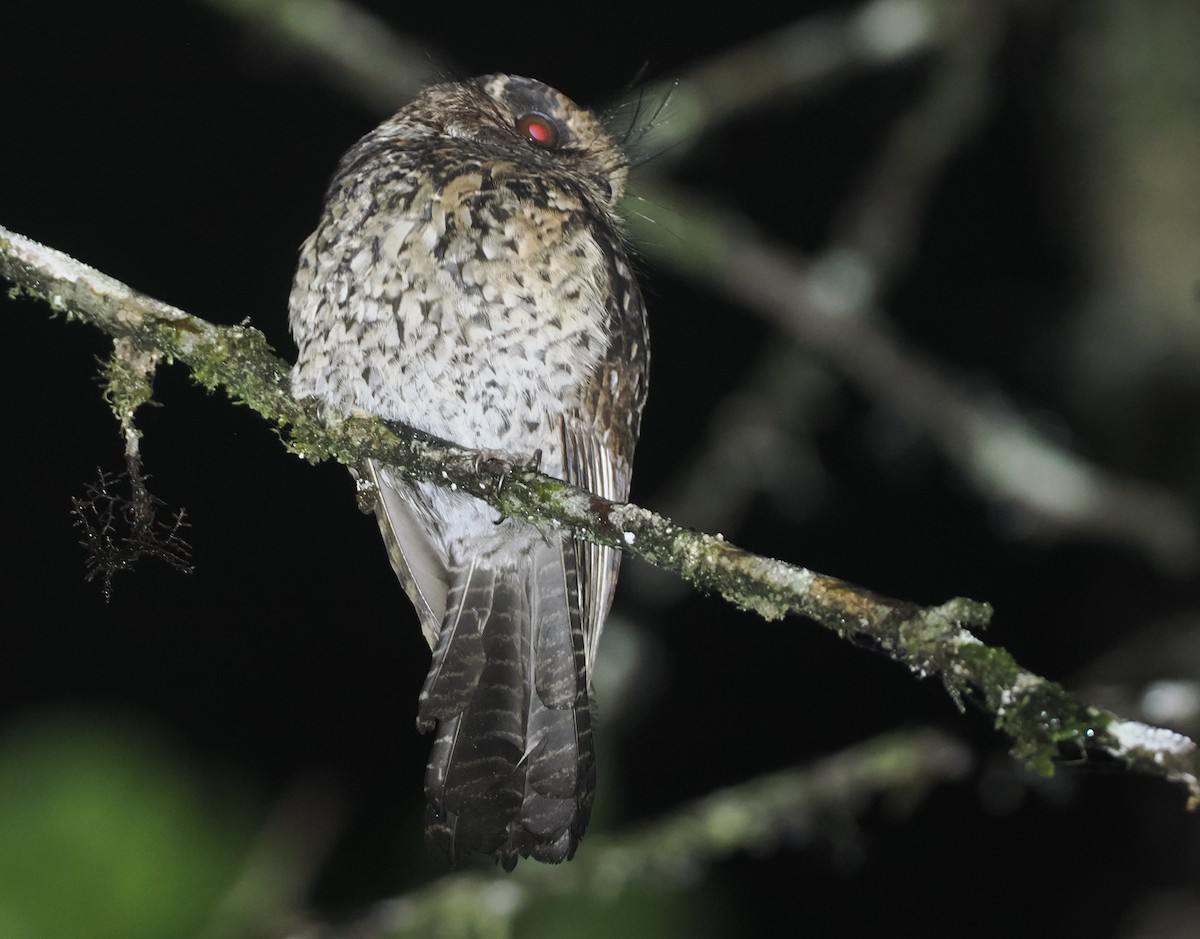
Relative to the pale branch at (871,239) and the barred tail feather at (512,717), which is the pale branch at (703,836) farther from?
the pale branch at (871,239)

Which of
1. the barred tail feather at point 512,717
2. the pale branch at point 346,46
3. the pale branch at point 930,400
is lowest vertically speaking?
the barred tail feather at point 512,717

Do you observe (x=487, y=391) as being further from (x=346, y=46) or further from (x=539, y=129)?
(x=346, y=46)

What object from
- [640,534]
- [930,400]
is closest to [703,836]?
[640,534]

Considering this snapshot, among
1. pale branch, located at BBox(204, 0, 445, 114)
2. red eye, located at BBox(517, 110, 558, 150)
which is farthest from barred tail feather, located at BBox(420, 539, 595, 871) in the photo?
pale branch, located at BBox(204, 0, 445, 114)

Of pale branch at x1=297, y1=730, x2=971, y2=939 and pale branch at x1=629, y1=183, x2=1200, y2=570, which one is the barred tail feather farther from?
pale branch at x1=629, y1=183, x2=1200, y2=570

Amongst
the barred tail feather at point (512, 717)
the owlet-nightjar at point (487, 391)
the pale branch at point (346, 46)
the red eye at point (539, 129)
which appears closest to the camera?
the barred tail feather at point (512, 717)

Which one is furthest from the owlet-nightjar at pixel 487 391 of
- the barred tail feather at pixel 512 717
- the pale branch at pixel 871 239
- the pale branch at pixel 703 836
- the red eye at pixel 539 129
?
the pale branch at pixel 871 239

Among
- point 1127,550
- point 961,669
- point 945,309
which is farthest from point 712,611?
point 961,669
